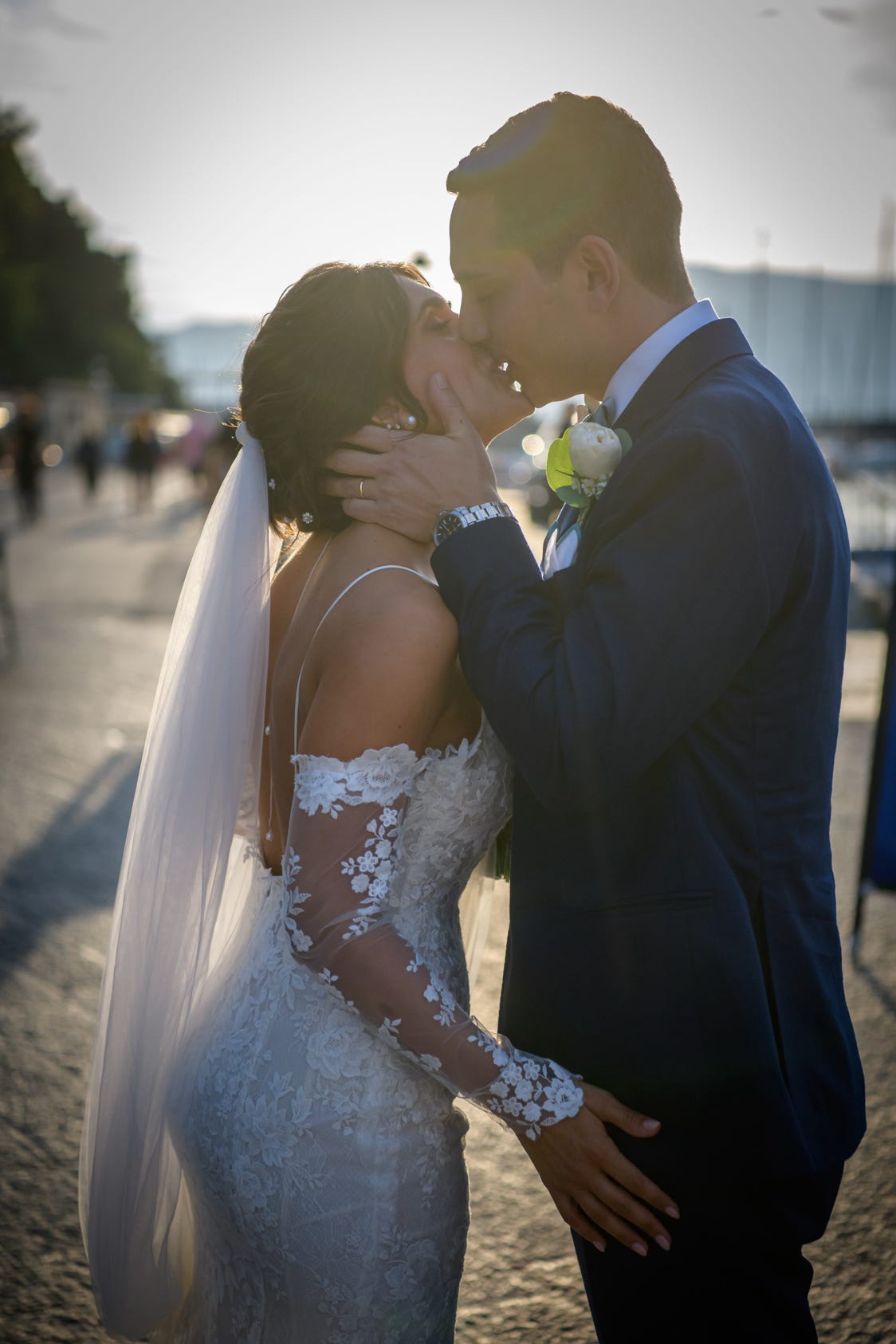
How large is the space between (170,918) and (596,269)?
1481 millimetres

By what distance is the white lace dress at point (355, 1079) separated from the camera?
76.1 inches

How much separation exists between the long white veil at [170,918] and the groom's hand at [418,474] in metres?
0.32

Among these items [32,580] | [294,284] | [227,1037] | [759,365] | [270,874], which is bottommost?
[32,580]

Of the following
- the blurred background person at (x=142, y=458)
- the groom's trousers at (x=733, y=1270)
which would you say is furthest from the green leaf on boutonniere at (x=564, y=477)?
the blurred background person at (x=142, y=458)

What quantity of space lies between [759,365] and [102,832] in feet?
17.7

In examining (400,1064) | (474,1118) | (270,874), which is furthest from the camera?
(474,1118)

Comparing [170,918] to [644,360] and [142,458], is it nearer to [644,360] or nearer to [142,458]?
[644,360]

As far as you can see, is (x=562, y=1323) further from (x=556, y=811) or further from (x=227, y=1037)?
(x=556, y=811)

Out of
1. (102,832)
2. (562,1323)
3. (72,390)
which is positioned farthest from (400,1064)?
(72,390)

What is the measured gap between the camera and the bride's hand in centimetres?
184

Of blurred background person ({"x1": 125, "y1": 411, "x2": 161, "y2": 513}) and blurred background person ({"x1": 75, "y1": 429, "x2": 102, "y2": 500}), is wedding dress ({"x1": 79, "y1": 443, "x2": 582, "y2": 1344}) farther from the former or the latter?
blurred background person ({"x1": 75, "y1": 429, "x2": 102, "y2": 500})

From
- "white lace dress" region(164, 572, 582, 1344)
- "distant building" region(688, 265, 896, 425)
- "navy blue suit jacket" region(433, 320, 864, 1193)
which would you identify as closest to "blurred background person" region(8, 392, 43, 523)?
"white lace dress" region(164, 572, 582, 1344)

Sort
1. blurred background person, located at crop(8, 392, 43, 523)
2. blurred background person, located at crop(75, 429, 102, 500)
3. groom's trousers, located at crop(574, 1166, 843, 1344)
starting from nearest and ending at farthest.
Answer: groom's trousers, located at crop(574, 1166, 843, 1344) < blurred background person, located at crop(8, 392, 43, 523) < blurred background person, located at crop(75, 429, 102, 500)

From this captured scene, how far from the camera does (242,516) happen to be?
94.8 inches
